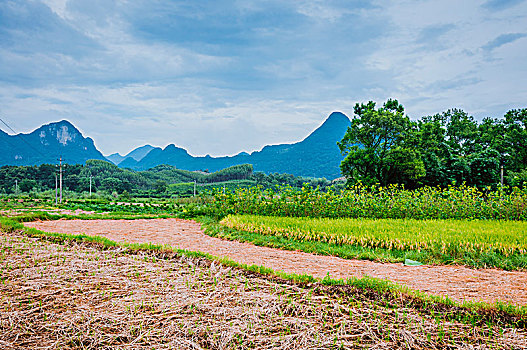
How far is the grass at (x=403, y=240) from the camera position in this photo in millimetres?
5465

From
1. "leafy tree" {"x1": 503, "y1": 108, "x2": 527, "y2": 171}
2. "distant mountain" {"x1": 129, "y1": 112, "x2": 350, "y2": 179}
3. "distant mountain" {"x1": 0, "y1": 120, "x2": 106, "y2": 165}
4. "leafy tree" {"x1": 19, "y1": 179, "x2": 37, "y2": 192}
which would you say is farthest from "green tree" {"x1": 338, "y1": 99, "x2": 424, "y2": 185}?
"distant mountain" {"x1": 0, "y1": 120, "x2": 106, "y2": 165}

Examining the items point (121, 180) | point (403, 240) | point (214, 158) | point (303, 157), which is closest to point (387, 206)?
point (403, 240)

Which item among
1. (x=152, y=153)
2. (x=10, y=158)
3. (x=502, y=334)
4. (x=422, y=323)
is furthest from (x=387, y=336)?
(x=152, y=153)

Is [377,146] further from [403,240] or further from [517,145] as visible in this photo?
[403,240]

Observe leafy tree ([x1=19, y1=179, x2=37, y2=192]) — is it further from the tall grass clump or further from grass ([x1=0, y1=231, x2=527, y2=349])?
grass ([x1=0, y1=231, x2=527, y2=349])

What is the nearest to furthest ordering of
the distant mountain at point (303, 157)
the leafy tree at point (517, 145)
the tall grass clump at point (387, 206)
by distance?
the tall grass clump at point (387, 206) < the leafy tree at point (517, 145) < the distant mountain at point (303, 157)

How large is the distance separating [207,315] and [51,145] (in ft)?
469

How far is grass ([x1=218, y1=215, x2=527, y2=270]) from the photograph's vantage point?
546 cm

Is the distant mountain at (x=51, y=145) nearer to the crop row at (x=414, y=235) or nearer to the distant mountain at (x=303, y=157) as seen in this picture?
the distant mountain at (x=303, y=157)

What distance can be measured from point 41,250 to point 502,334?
631 centimetres

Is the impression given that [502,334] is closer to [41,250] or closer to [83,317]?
[83,317]

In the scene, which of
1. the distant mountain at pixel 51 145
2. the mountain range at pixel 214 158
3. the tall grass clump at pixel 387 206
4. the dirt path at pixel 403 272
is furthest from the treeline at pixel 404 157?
the distant mountain at pixel 51 145

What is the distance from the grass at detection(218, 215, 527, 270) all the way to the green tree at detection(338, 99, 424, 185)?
13418 mm

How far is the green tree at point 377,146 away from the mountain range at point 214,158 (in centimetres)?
3843
